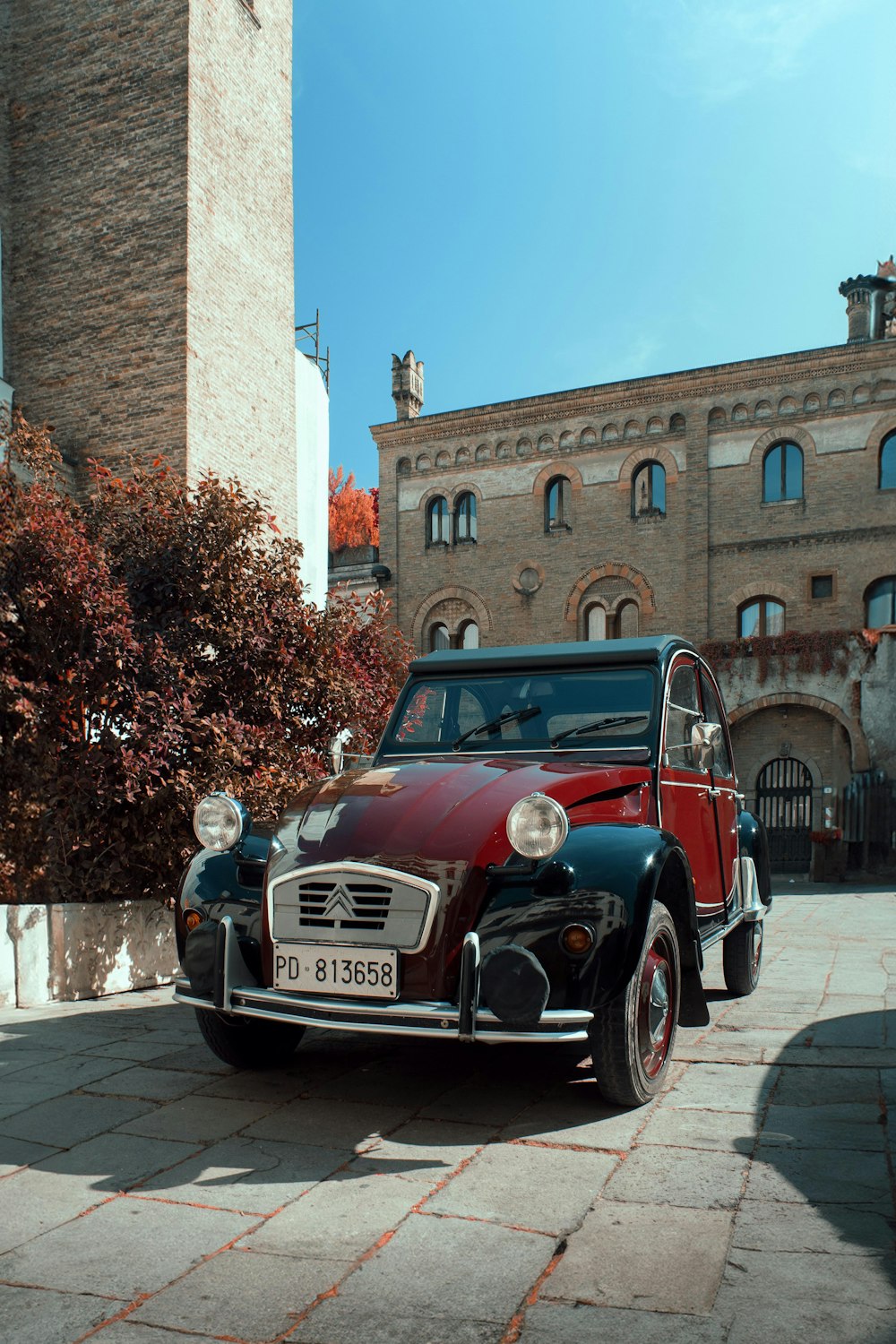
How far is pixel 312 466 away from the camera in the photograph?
20.5m

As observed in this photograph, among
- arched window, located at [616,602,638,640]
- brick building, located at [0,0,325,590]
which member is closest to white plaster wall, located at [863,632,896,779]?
arched window, located at [616,602,638,640]

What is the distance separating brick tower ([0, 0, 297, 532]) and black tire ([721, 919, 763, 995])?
11.7m

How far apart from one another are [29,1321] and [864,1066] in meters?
3.78

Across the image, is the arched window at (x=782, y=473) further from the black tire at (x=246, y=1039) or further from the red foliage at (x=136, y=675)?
the black tire at (x=246, y=1039)

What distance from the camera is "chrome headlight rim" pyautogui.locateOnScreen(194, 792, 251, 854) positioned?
4.96 m

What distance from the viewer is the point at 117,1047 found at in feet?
18.2

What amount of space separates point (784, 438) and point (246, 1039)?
26.3m

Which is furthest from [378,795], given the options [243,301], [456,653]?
[243,301]

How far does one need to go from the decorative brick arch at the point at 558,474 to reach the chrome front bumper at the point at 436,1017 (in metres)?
27.1

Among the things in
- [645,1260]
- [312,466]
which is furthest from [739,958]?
[312,466]

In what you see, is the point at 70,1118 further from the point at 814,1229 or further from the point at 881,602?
the point at 881,602

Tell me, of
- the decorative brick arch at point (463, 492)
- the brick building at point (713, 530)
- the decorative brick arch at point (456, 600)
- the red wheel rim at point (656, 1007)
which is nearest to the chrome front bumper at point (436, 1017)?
the red wheel rim at point (656, 1007)

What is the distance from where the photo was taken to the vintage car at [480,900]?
406 cm

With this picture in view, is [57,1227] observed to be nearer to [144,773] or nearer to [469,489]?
[144,773]
